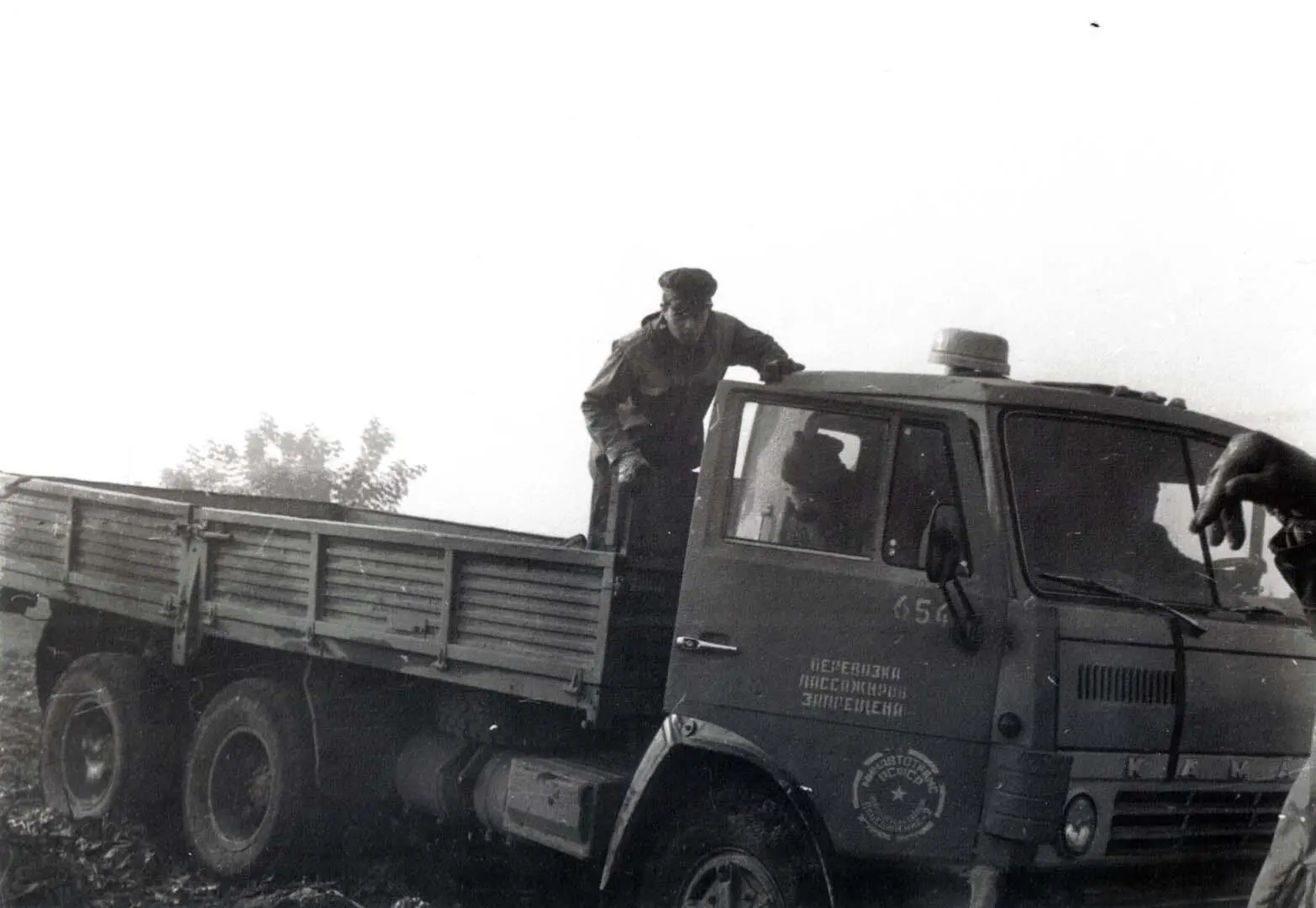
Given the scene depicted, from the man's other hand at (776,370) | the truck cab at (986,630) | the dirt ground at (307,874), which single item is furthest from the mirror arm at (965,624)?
the dirt ground at (307,874)

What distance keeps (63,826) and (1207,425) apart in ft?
20.3

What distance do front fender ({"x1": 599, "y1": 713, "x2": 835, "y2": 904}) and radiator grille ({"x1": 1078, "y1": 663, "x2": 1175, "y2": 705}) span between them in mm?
906

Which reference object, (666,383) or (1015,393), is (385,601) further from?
(1015,393)

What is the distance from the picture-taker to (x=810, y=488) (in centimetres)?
470

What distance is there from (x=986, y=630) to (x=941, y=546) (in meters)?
0.32

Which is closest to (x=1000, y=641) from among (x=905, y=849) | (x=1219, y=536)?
(x=905, y=849)

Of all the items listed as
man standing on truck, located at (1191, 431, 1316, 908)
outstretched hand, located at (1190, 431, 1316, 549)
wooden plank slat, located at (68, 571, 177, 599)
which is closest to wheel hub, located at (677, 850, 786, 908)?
man standing on truck, located at (1191, 431, 1316, 908)

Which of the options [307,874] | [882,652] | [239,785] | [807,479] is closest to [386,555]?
[307,874]

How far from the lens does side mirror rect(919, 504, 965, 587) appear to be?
13.5 feet

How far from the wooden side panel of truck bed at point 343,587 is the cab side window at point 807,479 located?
0.62 meters

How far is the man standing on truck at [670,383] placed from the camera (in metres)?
5.62

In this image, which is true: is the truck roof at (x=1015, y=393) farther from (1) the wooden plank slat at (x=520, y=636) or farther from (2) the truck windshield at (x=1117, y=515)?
(1) the wooden plank slat at (x=520, y=636)

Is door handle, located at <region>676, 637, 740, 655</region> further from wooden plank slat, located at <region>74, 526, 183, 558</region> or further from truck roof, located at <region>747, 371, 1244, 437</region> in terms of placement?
wooden plank slat, located at <region>74, 526, 183, 558</region>

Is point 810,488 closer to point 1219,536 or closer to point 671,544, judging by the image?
point 671,544
